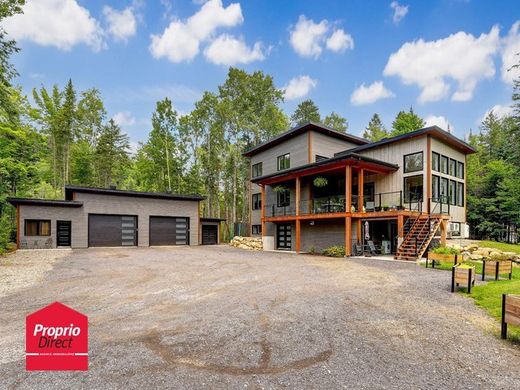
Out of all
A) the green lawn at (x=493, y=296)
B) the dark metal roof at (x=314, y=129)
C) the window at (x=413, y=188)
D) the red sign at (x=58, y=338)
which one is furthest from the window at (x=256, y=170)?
the red sign at (x=58, y=338)

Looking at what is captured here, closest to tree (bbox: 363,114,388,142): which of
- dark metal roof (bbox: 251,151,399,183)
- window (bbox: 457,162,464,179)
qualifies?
window (bbox: 457,162,464,179)

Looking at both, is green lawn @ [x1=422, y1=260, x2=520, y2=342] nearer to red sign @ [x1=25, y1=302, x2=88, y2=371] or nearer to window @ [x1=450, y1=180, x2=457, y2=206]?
red sign @ [x1=25, y1=302, x2=88, y2=371]

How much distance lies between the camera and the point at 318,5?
19141mm

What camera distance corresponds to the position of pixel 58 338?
1.82 meters

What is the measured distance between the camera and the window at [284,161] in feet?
77.2

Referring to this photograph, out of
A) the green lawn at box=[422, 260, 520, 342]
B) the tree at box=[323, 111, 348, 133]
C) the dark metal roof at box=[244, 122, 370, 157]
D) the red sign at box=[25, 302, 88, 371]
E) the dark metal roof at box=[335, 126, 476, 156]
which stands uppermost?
the tree at box=[323, 111, 348, 133]

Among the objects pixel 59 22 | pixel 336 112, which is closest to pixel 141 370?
pixel 59 22

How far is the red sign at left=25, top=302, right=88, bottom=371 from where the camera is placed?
1.81 metres

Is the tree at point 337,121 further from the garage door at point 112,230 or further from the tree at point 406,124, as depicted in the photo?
the garage door at point 112,230

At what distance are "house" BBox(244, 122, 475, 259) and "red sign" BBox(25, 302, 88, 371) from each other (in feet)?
48.8

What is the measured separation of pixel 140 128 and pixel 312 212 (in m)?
31.9

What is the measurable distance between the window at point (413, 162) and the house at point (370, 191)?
0.13ft

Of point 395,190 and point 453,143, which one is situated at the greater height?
point 453,143

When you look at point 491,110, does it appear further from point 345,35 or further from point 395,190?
point 395,190
